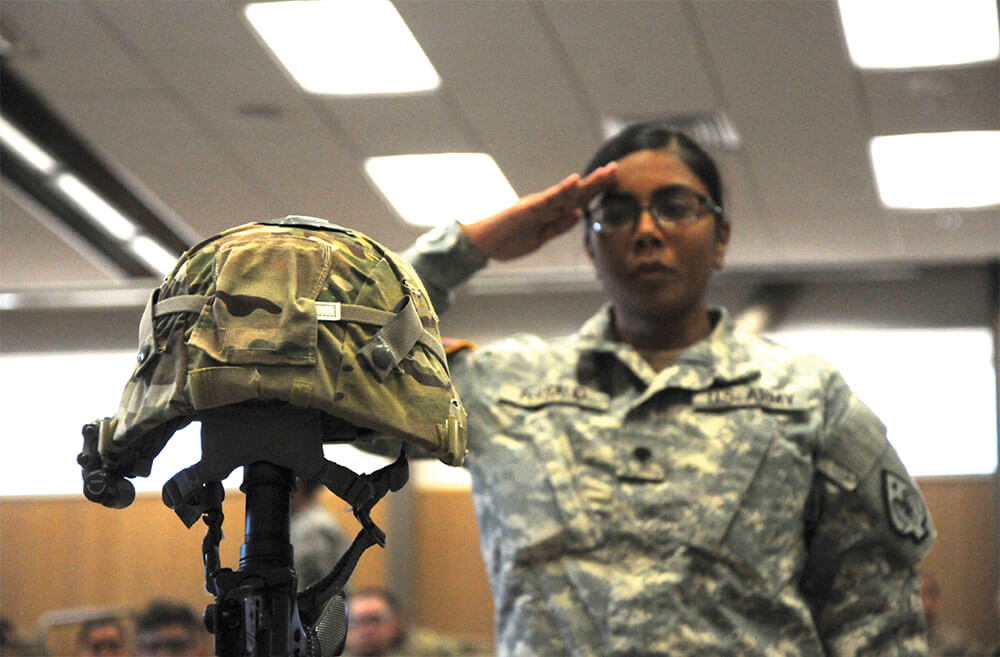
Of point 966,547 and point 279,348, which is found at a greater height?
point 966,547

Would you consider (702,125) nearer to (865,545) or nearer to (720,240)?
(720,240)

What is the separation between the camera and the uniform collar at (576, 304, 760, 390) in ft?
6.79

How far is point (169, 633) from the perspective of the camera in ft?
12.3

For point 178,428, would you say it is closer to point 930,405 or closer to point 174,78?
point 174,78

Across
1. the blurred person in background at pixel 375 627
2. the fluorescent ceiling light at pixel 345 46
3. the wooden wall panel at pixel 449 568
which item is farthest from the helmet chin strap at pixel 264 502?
the wooden wall panel at pixel 449 568

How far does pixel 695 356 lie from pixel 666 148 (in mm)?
321

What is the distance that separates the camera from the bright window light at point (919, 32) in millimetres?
4996

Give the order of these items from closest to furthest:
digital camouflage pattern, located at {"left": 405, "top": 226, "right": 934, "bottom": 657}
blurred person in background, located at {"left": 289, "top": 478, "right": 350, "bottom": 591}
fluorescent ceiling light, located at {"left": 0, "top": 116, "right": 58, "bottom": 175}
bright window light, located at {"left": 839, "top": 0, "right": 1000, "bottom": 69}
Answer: digital camouflage pattern, located at {"left": 405, "top": 226, "right": 934, "bottom": 657} → bright window light, located at {"left": 839, "top": 0, "right": 1000, "bottom": 69} → blurred person in background, located at {"left": 289, "top": 478, "right": 350, "bottom": 591} → fluorescent ceiling light, located at {"left": 0, "top": 116, "right": 58, "bottom": 175}

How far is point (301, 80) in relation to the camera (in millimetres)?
5605

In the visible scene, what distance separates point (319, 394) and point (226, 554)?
254mm

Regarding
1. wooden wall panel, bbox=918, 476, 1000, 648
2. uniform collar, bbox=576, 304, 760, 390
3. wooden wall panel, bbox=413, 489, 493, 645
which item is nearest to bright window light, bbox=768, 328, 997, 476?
wooden wall panel, bbox=918, 476, 1000, 648

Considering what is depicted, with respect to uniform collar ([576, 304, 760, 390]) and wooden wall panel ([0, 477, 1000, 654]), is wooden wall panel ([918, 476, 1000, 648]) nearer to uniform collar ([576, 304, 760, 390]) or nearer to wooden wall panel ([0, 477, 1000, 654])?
wooden wall panel ([0, 477, 1000, 654])

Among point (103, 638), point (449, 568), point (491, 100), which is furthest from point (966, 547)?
point (103, 638)

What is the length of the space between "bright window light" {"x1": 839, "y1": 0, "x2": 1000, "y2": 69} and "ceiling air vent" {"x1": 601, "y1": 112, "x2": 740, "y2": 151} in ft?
2.43
